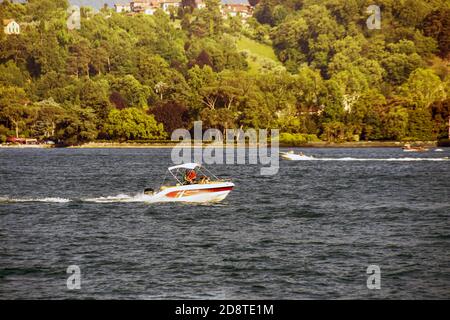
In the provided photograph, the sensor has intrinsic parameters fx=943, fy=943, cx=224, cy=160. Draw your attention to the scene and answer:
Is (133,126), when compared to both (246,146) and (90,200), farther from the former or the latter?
(90,200)

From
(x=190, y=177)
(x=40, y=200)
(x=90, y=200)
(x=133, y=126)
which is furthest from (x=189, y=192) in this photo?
(x=133, y=126)

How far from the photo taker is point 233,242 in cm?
4550

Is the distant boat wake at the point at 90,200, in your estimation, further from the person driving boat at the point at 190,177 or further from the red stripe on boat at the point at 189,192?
the person driving boat at the point at 190,177

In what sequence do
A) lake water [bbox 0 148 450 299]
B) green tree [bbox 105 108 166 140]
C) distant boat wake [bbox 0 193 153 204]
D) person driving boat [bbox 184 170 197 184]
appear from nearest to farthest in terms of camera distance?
lake water [bbox 0 148 450 299] → person driving boat [bbox 184 170 197 184] → distant boat wake [bbox 0 193 153 204] → green tree [bbox 105 108 166 140]

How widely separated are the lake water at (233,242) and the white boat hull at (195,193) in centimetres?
58

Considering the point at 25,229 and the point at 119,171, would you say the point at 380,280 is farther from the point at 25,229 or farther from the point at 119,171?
the point at 119,171

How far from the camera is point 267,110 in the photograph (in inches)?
6998

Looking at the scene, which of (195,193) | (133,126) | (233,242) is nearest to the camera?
(233,242)

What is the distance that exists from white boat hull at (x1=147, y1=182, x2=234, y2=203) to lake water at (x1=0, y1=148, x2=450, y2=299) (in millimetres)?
584

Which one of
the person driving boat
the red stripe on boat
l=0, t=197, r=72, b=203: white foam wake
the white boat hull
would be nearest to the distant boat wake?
l=0, t=197, r=72, b=203: white foam wake

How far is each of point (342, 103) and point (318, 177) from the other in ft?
332

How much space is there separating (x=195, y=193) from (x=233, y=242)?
13.0 m

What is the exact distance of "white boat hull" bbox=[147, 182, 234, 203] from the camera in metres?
57.9

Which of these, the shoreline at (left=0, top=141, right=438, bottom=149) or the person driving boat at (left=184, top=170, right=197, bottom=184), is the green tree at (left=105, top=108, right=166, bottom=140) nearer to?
the shoreline at (left=0, top=141, right=438, bottom=149)
